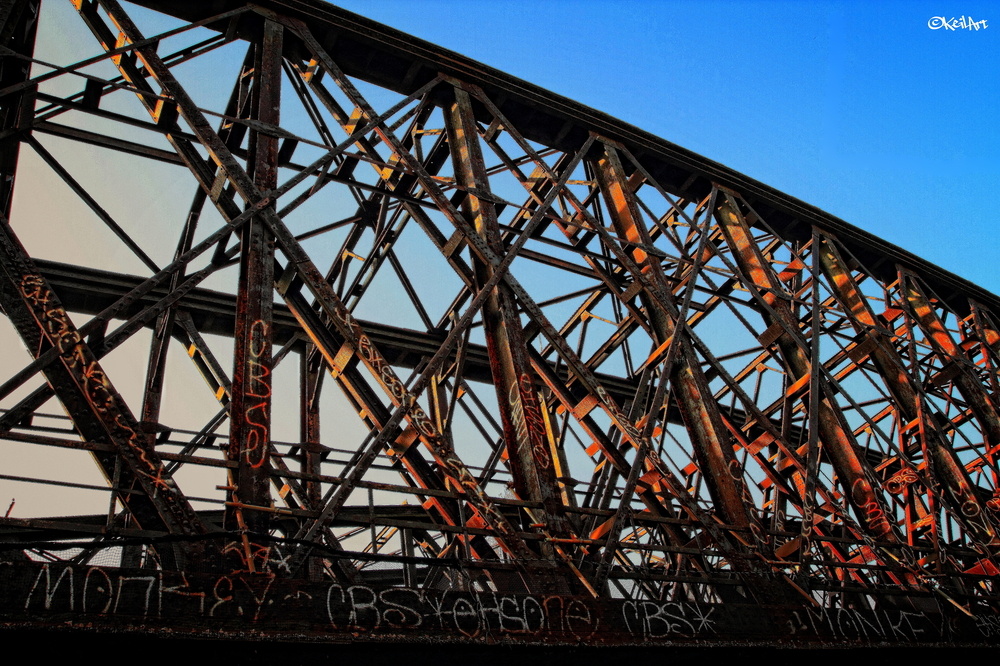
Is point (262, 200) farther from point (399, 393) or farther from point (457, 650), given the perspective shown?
point (457, 650)

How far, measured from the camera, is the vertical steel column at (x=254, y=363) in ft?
16.5

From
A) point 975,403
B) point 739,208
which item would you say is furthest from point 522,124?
point 975,403

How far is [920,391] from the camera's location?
987cm

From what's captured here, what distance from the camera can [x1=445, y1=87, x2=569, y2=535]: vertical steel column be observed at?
6129 millimetres

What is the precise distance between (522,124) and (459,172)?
175 centimetres

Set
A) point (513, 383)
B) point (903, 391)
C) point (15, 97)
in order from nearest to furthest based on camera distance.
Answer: point (513, 383)
point (15, 97)
point (903, 391)

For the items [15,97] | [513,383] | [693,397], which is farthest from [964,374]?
[15,97]

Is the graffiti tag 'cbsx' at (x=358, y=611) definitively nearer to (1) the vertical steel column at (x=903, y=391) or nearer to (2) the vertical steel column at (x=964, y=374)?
(1) the vertical steel column at (x=903, y=391)

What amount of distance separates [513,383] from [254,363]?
2113mm

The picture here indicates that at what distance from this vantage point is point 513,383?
6527mm

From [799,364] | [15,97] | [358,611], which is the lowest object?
[358,611]

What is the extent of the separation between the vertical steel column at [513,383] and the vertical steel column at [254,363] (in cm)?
192

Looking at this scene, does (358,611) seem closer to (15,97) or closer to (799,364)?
(15,97)

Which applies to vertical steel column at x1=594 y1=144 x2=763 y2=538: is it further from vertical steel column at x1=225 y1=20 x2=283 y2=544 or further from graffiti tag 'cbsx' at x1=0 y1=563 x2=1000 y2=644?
vertical steel column at x1=225 y1=20 x2=283 y2=544
